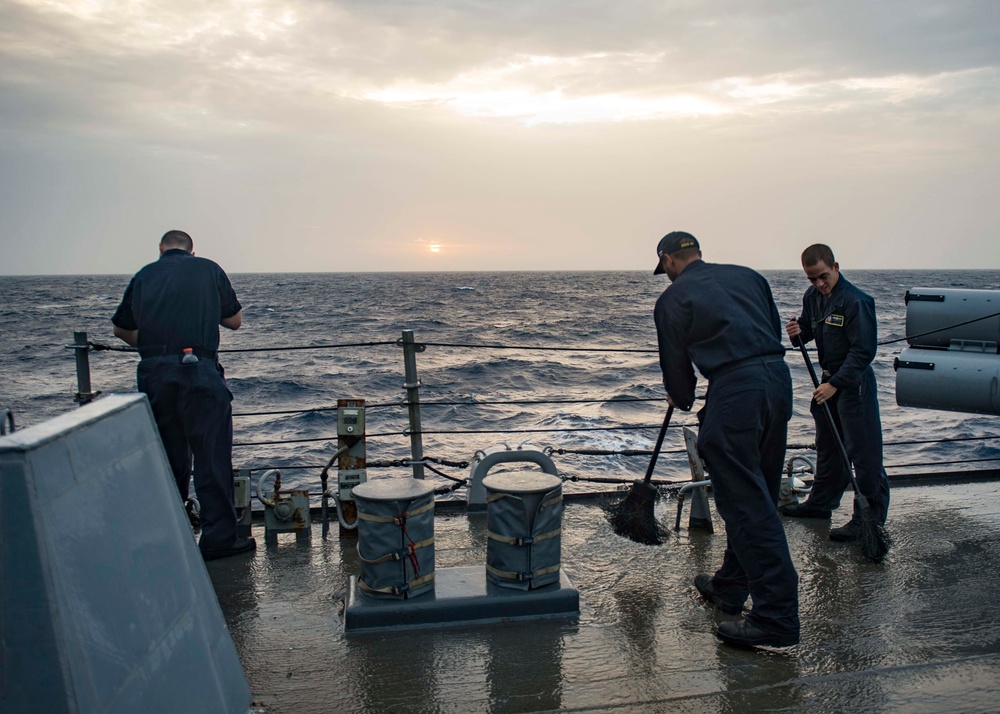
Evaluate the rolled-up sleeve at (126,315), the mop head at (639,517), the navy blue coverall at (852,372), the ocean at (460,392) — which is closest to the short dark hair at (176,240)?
the rolled-up sleeve at (126,315)

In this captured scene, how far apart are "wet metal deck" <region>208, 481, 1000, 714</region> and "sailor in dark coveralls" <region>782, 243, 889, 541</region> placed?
1.36ft

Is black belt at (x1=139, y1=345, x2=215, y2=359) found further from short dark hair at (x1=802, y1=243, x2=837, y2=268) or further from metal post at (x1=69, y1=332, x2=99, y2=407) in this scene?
short dark hair at (x1=802, y1=243, x2=837, y2=268)

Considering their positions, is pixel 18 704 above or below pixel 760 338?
below

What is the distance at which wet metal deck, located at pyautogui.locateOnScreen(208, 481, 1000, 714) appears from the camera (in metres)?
3.13

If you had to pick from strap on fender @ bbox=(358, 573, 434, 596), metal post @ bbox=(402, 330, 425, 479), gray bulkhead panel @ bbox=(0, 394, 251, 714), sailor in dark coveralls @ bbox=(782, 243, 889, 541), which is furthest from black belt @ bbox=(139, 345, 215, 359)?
sailor in dark coveralls @ bbox=(782, 243, 889, 541)

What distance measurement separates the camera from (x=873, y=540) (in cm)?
464

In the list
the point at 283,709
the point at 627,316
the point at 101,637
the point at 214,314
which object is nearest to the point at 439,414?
the point at 214,314

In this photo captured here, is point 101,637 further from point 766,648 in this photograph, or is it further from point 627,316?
point 627,316

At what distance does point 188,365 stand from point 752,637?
330 cm

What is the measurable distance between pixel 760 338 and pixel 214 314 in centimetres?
302

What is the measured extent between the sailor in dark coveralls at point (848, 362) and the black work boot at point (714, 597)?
4.43ft

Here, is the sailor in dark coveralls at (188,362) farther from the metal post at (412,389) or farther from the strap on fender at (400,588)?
the strap on fender at (400,588)

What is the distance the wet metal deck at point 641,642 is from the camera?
313 centimetres

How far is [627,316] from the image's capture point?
2275 inches
